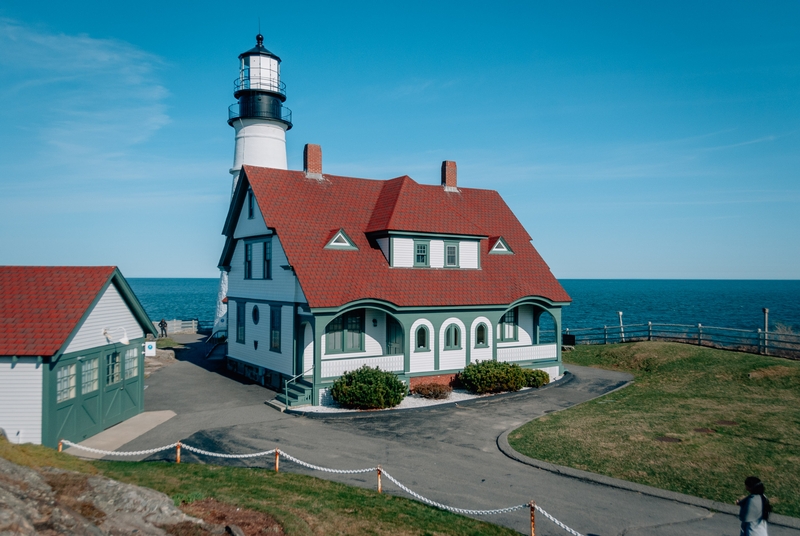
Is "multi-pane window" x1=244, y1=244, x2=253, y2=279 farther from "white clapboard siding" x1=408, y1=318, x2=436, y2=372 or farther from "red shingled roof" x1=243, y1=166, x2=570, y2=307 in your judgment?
"white clapboard siding" x1=408, y1=318, x2=436, y2=372

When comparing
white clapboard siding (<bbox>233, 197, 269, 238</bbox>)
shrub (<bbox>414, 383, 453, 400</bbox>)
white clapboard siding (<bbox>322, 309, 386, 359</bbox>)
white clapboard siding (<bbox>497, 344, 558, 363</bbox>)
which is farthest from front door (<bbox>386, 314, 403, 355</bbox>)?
white clapboard siding (<bbox>233, 197, 269, 238</bbox>)

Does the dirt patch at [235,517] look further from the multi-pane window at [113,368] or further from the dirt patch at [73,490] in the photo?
the multi-pane window at [113,368]

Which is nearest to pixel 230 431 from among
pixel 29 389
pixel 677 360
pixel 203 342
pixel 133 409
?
pixel 133 409

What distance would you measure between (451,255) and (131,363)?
547 inches

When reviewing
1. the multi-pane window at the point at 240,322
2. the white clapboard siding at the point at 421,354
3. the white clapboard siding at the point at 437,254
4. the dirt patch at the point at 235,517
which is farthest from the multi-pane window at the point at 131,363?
the white clapboard siding at the point at 437,254

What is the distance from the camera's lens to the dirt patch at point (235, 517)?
8.53 meters

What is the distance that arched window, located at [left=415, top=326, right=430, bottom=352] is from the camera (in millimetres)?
24203

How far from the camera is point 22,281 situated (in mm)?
17031

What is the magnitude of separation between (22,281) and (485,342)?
17.4m

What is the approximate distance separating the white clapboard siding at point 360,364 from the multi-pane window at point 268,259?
5.45 meters

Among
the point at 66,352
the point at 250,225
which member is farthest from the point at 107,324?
the point at 250,225

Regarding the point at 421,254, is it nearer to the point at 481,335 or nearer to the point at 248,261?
the point at 481,335

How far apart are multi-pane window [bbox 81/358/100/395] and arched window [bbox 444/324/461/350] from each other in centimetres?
1313

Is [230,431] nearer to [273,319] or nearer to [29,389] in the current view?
[29,389]
